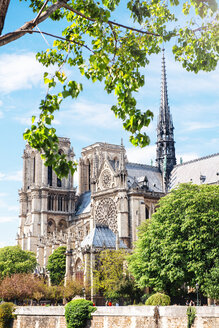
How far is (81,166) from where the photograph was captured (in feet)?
375

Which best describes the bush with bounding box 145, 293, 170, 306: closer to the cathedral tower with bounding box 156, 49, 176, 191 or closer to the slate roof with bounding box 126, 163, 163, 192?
the slate roof with bounding box 126, 163, 163, 192

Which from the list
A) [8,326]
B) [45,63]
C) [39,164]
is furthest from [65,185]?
[45,63]

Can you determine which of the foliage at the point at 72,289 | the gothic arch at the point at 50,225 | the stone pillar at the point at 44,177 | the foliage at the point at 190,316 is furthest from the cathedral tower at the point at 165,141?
the foliage at the point at 190,316

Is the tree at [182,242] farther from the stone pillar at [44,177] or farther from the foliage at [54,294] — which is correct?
the stone pillar at [44,177]

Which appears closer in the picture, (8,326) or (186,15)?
(186,15)

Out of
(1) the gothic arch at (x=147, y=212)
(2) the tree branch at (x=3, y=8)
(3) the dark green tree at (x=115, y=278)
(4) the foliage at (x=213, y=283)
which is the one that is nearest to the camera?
(2) the tree branch at (x=3, y=8)

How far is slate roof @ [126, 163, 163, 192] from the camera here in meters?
74.4

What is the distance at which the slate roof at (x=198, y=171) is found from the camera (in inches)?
2753

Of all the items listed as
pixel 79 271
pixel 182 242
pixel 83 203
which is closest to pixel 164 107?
pixel 83 203

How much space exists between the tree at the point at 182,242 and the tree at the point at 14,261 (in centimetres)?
3430

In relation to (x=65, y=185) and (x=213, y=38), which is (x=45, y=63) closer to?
(x=213, y=38)

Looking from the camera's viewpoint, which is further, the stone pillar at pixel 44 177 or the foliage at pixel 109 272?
the stone pillar at pixel 44 177

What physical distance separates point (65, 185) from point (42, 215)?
9.39 m

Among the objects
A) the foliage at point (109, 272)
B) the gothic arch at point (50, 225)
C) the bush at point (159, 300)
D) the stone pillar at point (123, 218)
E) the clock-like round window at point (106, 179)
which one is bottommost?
the bush at point (159, 300)
